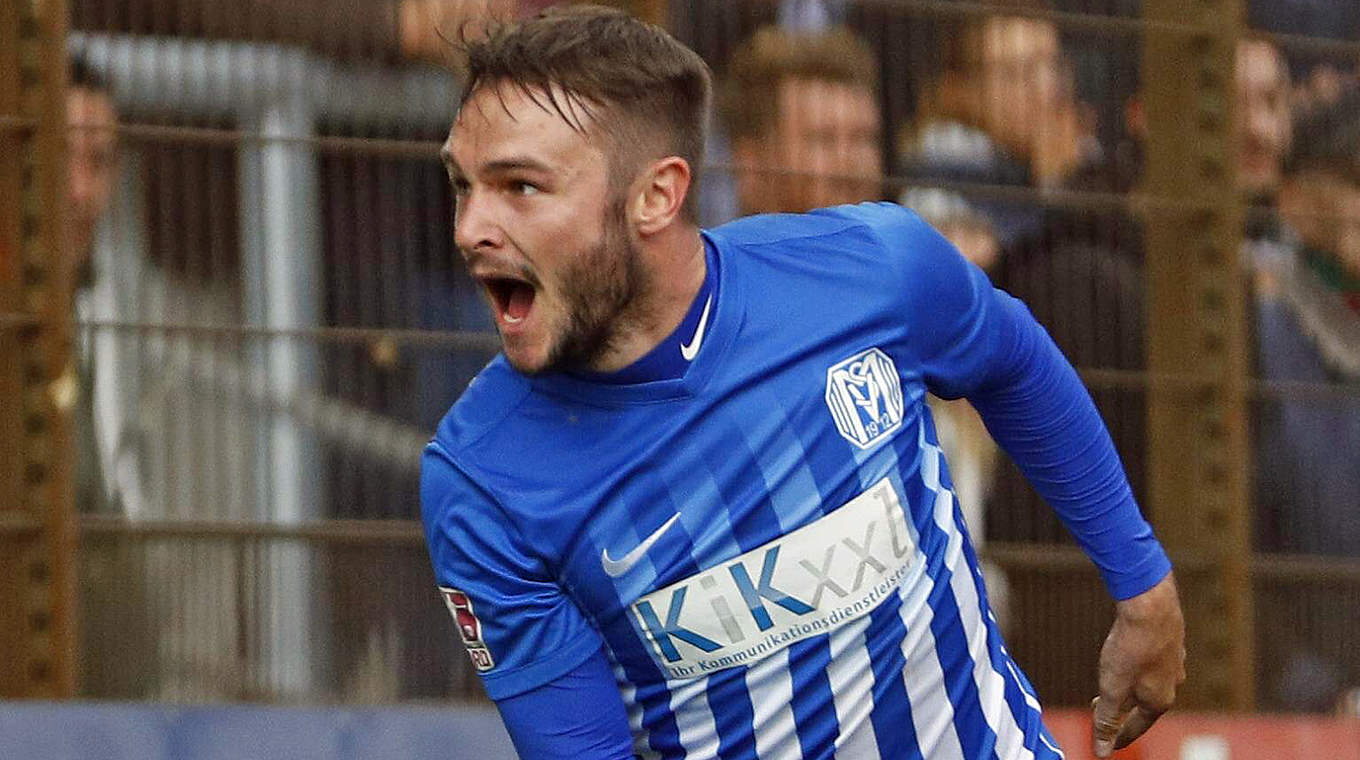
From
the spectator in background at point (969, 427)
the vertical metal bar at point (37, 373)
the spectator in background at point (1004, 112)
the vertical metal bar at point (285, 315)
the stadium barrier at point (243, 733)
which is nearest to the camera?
the stadium barrier at point (243, 733)

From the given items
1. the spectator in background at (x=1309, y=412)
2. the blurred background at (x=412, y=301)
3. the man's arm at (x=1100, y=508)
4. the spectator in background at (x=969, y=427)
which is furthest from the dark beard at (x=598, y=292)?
the spectator in background at (x=1309, y=412)

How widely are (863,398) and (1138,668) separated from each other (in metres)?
0.60

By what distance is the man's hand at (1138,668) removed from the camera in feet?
11.4

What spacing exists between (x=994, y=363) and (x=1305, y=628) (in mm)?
3731

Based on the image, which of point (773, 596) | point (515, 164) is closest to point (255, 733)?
point (773, 596)

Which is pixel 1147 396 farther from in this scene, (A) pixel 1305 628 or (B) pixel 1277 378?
(A) pixel 1305 628

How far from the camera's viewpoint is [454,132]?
309 cm

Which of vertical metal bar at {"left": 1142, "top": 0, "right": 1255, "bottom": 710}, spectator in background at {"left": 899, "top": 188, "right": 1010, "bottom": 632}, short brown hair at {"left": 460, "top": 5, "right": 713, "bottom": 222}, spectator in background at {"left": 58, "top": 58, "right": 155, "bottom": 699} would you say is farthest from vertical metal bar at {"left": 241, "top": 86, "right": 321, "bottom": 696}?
short brown hair at {"left": 460, "top": 5, "right": 713, "bottom": 222}

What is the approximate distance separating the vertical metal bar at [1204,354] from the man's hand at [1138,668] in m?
3.33

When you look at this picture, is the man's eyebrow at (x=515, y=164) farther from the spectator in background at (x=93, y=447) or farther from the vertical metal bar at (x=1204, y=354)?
the vertical metal bar at (x=1204, y=354)

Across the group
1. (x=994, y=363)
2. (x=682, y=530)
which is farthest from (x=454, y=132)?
(x=994, y=363)

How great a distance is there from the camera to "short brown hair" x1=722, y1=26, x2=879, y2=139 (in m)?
6.24

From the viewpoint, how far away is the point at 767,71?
6.28 m

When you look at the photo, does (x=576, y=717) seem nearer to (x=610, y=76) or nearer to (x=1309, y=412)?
(x=610, y=76)
